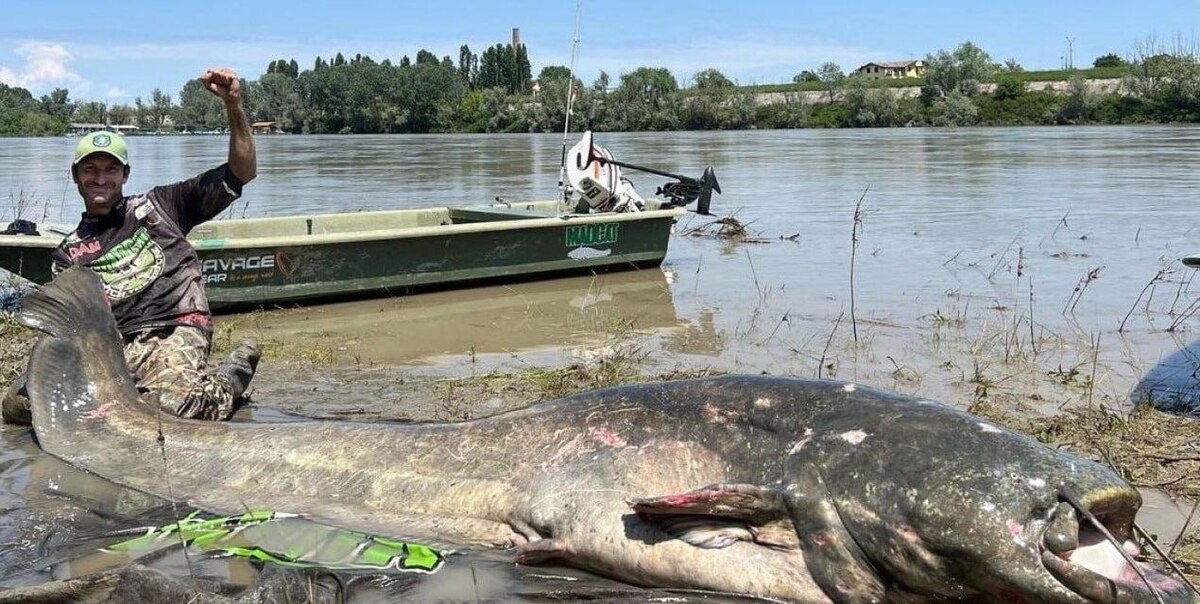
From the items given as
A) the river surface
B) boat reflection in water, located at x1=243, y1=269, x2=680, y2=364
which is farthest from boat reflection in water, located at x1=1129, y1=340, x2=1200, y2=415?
boat reflection in water, located at x1=243, y1=269, x2=680, y2=364

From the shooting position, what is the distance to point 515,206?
521 inches

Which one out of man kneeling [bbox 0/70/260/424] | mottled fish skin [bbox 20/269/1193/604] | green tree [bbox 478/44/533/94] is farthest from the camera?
green tree [bbox 478/44/533/94]

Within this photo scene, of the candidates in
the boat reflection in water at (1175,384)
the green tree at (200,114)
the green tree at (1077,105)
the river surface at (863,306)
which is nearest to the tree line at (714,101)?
the green tree at (1077,105)

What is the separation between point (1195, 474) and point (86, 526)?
13.9 feet

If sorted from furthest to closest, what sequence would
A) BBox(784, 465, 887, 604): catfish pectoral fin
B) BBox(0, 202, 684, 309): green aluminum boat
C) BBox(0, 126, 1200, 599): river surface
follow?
BBox(0, 202, 684, 309): green aluminum boat < BBox(0, 126, 1200, 599): river surface < BBox(784, 465, 887, 604): catfish pectoral fin

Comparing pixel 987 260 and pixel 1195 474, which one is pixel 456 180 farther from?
pixel 1195 474

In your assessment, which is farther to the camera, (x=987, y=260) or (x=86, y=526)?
(x=987, y=260)

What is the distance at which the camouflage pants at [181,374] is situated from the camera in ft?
17.4

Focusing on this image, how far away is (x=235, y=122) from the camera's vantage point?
17.7 ft

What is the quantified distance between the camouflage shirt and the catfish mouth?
13.3 ft

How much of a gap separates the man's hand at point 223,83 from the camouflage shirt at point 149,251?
0.45 metres

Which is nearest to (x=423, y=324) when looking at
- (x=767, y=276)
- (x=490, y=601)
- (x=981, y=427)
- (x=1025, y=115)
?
(x=767, y=276)

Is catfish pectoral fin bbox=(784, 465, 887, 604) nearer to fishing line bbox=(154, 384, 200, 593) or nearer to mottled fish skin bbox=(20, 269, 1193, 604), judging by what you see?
mottled fish skin bbox=(20, 269, 1193, 604)

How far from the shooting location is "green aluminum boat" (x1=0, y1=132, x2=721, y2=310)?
9055mm
